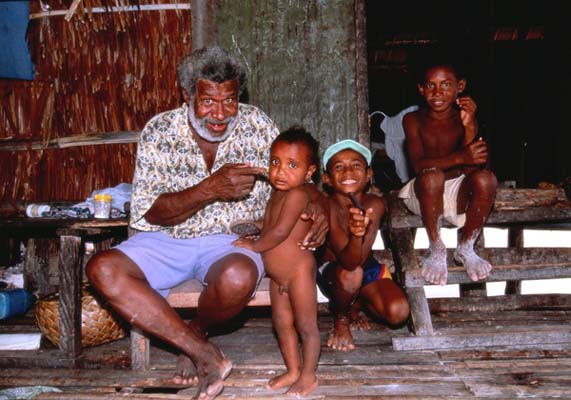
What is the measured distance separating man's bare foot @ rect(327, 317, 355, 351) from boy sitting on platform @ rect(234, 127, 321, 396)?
518 millimetres

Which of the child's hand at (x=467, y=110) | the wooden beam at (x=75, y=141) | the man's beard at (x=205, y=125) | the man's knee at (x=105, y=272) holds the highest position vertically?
the child's hand at (x=467, y=110)

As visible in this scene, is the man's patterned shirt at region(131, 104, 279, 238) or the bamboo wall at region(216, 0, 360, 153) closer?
the man's patterned shirt at region(131, 104, 279, 238)

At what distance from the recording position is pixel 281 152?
2.68 metres

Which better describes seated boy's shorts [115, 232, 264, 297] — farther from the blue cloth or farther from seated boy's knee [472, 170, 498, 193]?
the blue cloth

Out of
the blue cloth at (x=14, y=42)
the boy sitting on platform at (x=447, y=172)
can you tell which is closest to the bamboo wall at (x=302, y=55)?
the boy sitting on platform at (x=447, y=172)

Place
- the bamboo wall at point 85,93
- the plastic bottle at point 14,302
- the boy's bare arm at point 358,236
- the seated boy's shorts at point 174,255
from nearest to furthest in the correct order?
the boy's bare arm at point 358,236 → the seated boy's shorts at point 174,255 → the plastic bottle at point 14,302 → the bamboo wall at point 85,93

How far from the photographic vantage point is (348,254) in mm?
2799

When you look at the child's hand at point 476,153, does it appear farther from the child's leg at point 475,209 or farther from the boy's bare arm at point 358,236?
the boy's bare arm at point 358,236

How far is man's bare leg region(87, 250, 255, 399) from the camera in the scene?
2.46m

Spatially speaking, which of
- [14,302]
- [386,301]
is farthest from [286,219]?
[14,302]

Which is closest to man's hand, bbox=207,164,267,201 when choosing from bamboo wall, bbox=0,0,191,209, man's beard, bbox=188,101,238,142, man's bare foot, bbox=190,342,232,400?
man's beard, bbox=188,101,238,142

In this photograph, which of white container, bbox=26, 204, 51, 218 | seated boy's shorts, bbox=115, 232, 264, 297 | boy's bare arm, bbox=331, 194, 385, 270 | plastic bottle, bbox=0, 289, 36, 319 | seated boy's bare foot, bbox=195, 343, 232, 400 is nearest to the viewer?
seated boy's bare foot, bbox=195, 343, 232, 400

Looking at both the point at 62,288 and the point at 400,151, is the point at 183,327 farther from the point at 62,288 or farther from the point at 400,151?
the point at 400,151

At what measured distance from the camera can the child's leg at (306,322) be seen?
2.43 m
